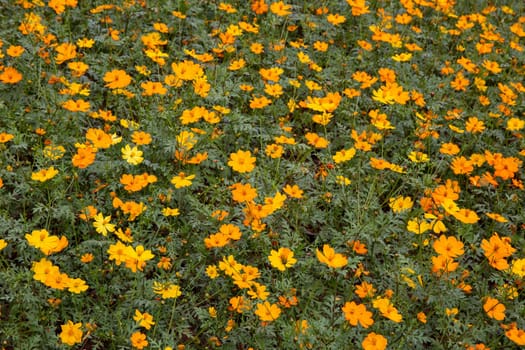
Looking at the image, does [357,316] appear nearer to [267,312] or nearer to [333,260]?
[333,260]

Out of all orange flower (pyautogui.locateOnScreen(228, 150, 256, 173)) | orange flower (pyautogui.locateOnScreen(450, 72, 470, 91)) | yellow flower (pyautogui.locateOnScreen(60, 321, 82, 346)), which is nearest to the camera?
yellow flower (pyautogui.locateOnScreen(60, 321, 82, 346))

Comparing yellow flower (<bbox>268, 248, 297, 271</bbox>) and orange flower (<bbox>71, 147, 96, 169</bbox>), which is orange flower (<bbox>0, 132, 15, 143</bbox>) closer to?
orange flower (<bbox>71, 147, 96, 169</bbox>)

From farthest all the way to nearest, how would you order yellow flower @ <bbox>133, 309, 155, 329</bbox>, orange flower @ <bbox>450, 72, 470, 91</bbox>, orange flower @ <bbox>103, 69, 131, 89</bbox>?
orange flower @ <bbox>450, 72, 470, 91</bbox> → orange flower @ <bbox>103, 69, 131, 89</bbox> → yellow flower @ <bbox>133, 309, 155, 329</bbox>

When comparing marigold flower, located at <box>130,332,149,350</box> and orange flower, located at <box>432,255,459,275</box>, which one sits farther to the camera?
orange flower, located at <box>432,255,459,275</box>

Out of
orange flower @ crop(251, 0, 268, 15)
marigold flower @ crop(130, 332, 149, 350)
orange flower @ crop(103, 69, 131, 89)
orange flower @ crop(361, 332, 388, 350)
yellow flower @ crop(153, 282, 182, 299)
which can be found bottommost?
marigold flower @ crop(130, 332, 149, 350)

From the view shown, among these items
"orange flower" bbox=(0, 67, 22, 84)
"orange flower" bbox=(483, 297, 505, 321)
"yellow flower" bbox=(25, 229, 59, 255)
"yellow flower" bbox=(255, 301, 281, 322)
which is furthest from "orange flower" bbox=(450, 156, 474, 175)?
"orange flower" bbox=(0, 67, 22, 84)

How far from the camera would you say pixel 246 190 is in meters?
2.59

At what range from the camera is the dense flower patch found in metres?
2.41

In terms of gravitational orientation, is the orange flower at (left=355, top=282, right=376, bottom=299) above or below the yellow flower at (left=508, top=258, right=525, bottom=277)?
below

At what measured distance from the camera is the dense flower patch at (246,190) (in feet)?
7.91

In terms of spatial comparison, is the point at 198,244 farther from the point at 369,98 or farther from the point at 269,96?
the point at 369,98

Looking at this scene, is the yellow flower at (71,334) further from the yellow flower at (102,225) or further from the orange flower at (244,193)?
the orange flower at (244,193)

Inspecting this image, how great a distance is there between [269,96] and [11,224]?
1.91 metres

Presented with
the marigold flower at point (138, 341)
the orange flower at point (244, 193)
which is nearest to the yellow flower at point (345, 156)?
the orange flower at point (244, 193)
